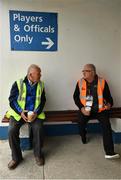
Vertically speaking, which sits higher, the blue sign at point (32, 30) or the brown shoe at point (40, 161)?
the blue sign at point (32, 30)

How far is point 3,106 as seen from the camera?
371 centimetres

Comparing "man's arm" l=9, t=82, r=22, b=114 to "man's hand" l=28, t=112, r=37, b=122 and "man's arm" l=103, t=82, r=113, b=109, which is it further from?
"man's arm" l=103, t=82, r=113, b=109

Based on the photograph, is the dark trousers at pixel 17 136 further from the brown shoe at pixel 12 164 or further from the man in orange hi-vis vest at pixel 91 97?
the man in orange hi-vis vest at pixel 91 97

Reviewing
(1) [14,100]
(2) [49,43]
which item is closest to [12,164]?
(1) [14,100]

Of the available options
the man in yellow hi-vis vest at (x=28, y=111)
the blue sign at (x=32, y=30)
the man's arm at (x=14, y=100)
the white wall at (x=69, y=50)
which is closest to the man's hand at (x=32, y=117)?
the man in yellow hi-vis vest at (x=28, y=111)

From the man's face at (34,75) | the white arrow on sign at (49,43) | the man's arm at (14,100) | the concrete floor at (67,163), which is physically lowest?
the concrete floor at (67,163)

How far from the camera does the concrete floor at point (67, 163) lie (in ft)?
9.12

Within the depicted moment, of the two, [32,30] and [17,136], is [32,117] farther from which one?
[32,30]

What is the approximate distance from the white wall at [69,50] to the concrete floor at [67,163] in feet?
2.17

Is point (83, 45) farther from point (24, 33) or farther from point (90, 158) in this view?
point (90, 158)

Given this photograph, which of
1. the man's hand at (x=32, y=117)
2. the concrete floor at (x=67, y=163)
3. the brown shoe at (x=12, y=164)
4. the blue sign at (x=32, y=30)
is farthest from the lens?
the blue sign at (x=32, y=30)

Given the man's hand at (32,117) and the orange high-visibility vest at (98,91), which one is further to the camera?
the orange high-visibility vest at (98,91)

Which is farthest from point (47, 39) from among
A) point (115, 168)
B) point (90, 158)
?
point (115, 168)

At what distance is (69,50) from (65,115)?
1.00m
